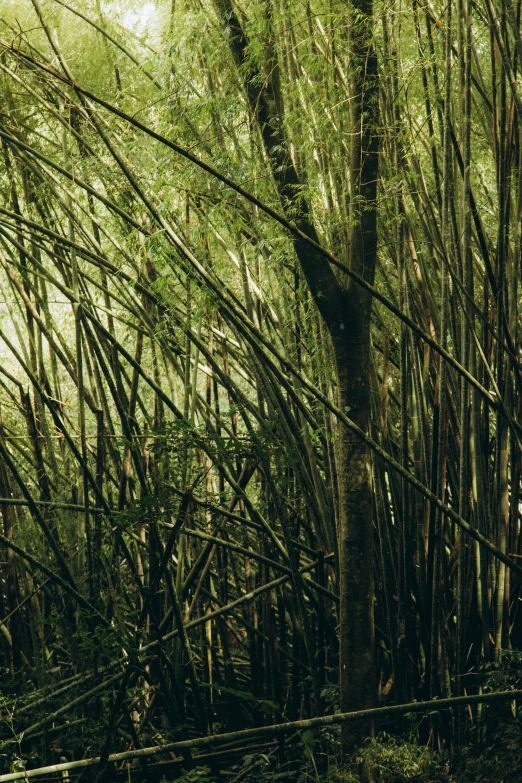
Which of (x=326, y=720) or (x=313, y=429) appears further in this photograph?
(x=313, y=429)

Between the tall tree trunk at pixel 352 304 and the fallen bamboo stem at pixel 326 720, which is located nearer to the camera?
the fallen bamboo stem at pixel 326 720

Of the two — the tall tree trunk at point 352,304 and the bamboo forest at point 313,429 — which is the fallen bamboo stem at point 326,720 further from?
the tall tree trunk at point 352,304

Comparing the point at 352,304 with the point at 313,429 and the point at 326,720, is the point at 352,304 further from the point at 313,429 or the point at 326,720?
the point at 326,720

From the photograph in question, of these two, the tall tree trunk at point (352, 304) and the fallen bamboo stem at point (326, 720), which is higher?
the tall tree trunk at point (352, 304)

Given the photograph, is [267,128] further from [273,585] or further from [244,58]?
[273,585]

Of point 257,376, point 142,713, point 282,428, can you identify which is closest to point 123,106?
point 257,376

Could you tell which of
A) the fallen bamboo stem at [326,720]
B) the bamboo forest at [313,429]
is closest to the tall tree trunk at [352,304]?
the bamboo forest at [313,429]

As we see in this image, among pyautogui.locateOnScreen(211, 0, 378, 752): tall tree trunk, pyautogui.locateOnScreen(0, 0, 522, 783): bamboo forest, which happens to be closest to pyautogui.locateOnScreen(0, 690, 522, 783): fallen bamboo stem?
pyautogui.locateOnScreen(0, 0, 522, 783): bamboo forest

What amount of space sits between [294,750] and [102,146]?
10.1 ft

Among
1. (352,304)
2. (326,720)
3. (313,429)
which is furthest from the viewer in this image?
(313,429)

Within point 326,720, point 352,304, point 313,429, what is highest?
point 352,304

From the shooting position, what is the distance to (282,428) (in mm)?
3164

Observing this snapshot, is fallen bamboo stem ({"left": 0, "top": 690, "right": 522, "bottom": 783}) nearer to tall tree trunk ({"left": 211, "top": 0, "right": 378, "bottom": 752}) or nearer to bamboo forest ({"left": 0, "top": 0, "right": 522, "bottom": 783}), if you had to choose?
bamboo forest ({"left": 0, "top": 0, "right": 522, "bottom": 783})

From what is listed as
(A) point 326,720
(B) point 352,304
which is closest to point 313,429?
(B) point 352,304
